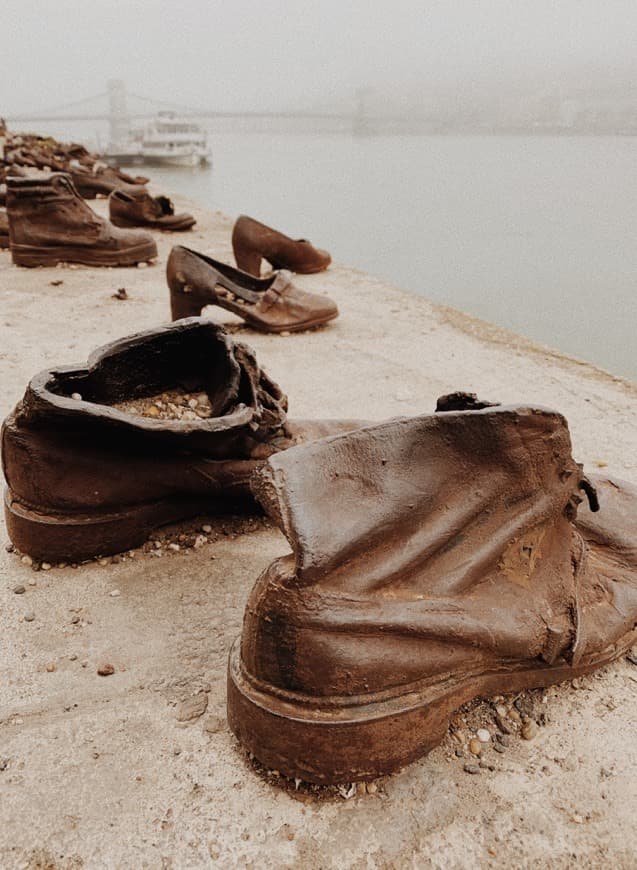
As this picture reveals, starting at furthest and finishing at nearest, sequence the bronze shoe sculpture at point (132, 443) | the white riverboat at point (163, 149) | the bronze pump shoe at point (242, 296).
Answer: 1. the white riverboat at point (163, 149)
2. the bronze pump shoe at point (242, 296)
3. the bronze shoe sculpture at point (132, 443)

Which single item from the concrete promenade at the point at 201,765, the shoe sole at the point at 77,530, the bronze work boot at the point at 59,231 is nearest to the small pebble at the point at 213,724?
the concrete promenade at the point at 201,765

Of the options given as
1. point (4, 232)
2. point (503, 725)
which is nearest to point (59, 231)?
point (4, 232)

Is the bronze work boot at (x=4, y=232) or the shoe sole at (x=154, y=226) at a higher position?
the bronze work boot at (x=4, y=232)

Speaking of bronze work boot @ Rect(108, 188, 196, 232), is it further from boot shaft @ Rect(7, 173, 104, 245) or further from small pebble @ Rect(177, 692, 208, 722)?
small pebble @ Rect(177, 692, 208, 722)

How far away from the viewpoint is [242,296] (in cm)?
353

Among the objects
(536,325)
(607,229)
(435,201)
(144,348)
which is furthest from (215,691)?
(435,201)

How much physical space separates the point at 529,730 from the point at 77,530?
1.00m

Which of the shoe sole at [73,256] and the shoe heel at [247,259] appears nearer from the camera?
the shoe heel at [247,259]

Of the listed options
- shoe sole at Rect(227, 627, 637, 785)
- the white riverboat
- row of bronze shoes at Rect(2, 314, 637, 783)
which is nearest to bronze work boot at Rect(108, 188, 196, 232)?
row of bronze shoes at Rect(2, 314, 637, 783)

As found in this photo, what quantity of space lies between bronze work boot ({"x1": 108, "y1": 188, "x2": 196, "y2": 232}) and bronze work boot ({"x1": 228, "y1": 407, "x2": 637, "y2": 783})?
18.5ft

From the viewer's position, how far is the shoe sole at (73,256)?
186 inches

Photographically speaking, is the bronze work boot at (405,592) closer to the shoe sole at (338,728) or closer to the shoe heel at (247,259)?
the shoe sole at (338,728)

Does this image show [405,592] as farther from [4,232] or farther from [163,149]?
[163,149]

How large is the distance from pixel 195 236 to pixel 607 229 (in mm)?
4162
